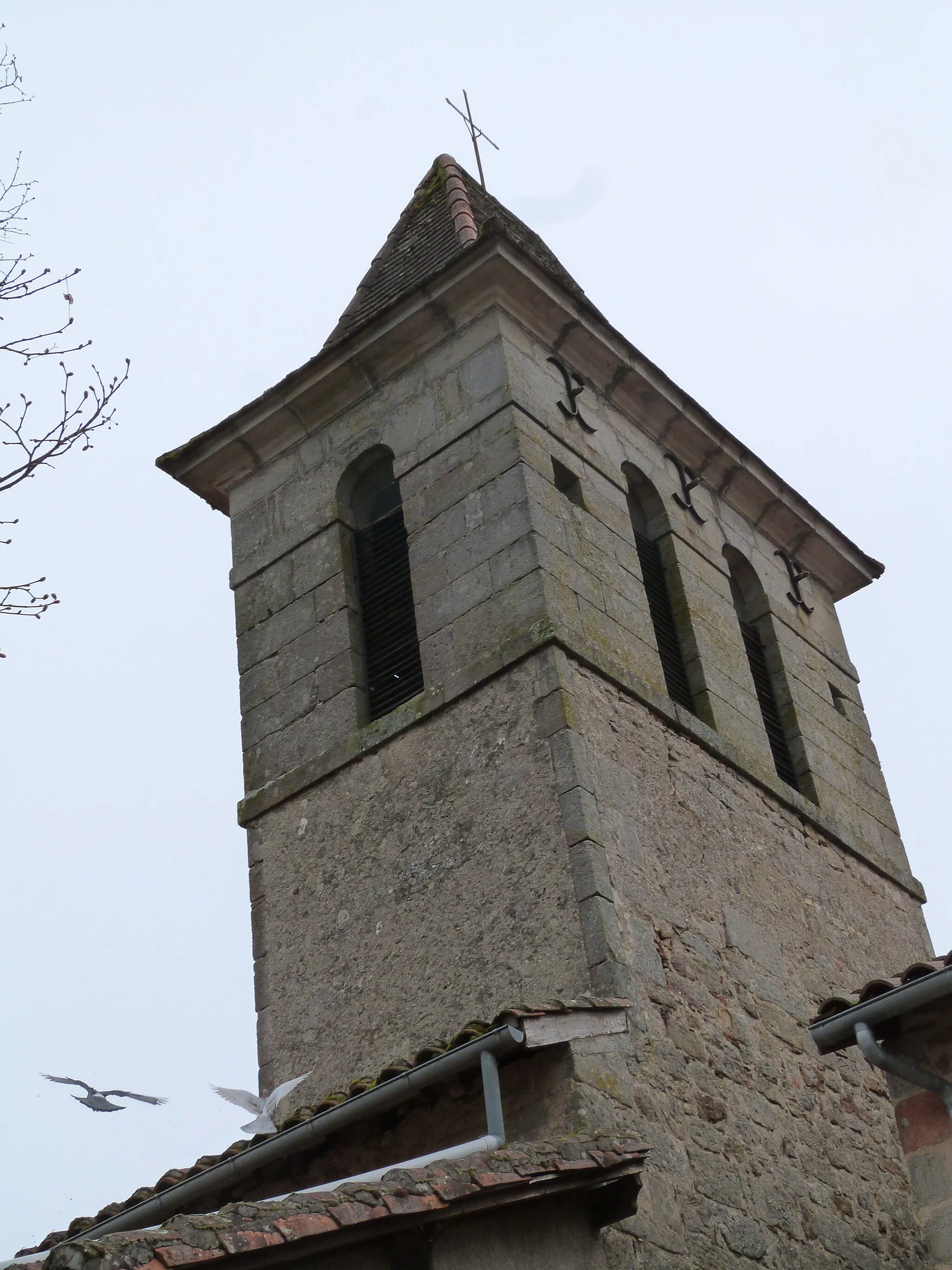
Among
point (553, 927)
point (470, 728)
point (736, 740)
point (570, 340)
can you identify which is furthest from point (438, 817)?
point (570, 340)

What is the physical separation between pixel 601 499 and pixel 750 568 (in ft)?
5.74

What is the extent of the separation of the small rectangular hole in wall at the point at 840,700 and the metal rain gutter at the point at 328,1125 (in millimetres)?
5727

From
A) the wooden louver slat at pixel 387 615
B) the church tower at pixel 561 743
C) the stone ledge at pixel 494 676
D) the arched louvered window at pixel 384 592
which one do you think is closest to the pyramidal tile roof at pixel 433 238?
the church tower at pixel 561 743

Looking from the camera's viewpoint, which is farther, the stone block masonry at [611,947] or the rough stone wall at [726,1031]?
the stone block masonry at [611,947]

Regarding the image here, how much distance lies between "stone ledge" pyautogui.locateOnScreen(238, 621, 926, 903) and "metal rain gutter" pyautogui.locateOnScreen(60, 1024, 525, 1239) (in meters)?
2.64

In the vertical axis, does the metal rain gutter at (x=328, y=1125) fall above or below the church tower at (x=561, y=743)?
below

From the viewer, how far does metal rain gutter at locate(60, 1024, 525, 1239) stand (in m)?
7.10

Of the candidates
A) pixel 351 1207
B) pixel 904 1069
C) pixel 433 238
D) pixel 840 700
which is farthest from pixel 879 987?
pixel 433 238

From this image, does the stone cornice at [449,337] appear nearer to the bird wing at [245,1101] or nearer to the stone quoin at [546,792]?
the stone quoin at [546,792]

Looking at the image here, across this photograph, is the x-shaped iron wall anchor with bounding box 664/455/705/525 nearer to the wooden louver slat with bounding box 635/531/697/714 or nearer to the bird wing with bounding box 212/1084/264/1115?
the wooden louver slat with bounding box 635/531/697/714

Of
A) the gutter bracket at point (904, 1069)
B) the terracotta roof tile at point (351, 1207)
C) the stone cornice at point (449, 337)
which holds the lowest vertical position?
the terracotta roof tile at point (351, 1207)

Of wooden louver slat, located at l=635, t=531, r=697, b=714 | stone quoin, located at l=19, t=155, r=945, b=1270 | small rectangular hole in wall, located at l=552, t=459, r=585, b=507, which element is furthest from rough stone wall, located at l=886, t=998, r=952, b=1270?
small rectangular hole in wall, located at l=552, t=459, r=585, b=507

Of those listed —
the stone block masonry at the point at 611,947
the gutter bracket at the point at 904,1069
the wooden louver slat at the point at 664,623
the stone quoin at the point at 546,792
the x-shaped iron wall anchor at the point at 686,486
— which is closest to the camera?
the gutter bracket at the point at 904,1069

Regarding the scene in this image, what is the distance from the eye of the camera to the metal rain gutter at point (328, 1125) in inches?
280
